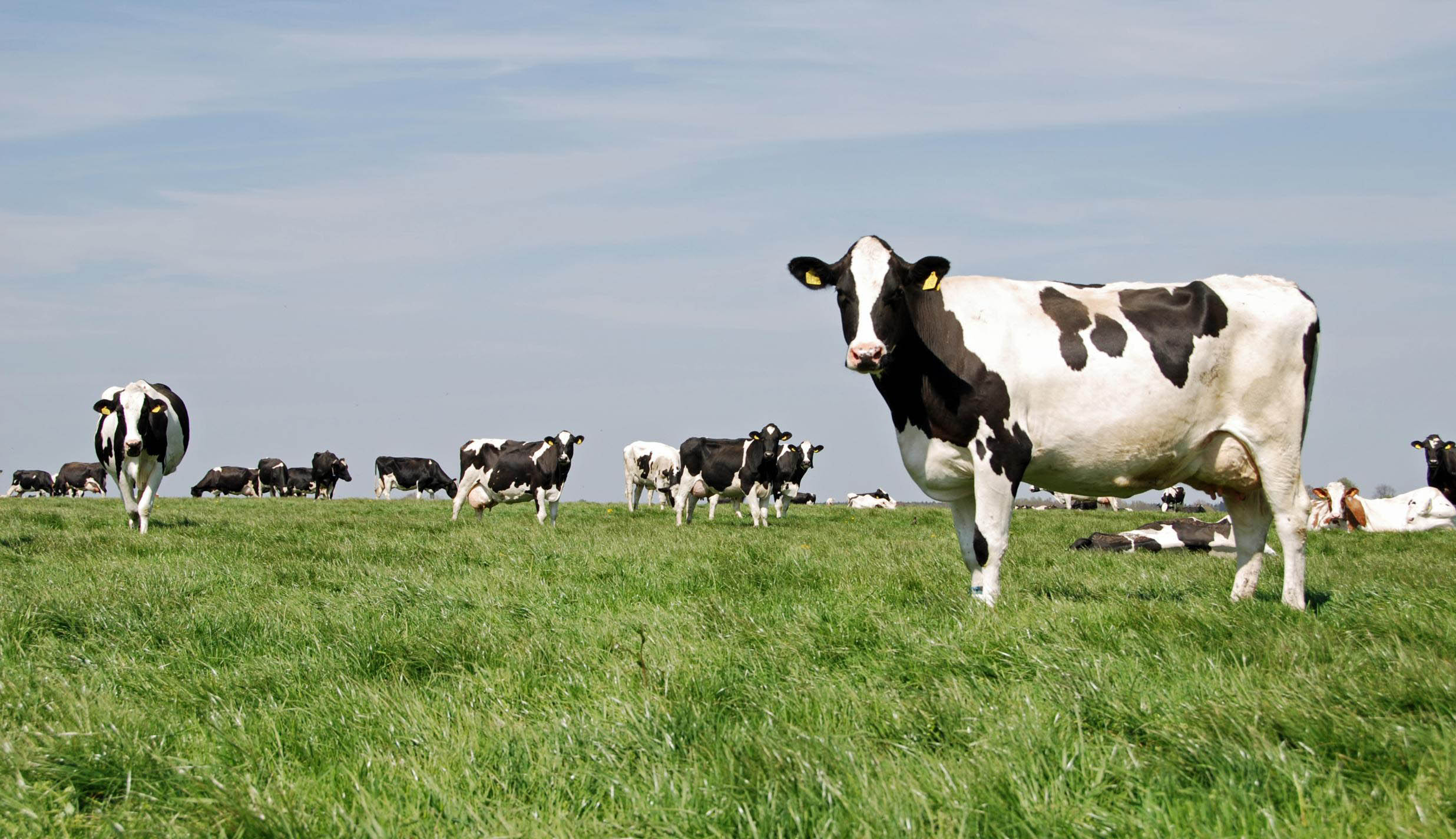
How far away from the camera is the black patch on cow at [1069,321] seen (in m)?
8.09

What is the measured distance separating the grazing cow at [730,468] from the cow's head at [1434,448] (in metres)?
15.6

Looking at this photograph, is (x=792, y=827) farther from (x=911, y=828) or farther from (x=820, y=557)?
(x=820, y=557)

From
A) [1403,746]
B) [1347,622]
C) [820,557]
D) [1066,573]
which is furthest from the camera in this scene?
[820,557]

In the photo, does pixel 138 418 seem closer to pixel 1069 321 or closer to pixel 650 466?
pixel 1069 321

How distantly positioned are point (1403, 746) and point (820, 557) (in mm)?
7990

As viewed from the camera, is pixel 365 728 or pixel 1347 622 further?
pixel 1347 622

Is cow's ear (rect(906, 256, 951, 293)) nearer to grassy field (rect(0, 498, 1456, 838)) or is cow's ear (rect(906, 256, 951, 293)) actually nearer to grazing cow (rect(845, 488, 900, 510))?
grassy field (rect(0, 498, 1456, 838))

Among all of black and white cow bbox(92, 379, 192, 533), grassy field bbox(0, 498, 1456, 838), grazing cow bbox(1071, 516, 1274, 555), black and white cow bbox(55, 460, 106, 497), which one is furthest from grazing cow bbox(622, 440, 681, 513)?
black and white cow bbox(55, 460, 106, 497)

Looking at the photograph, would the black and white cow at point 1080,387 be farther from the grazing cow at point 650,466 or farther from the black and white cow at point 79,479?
the black and white cow at point 79,479

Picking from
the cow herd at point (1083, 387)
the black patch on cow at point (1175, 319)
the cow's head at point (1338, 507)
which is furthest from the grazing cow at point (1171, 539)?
the cow's head at point (1338, 507)

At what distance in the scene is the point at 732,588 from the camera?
830 centimetres

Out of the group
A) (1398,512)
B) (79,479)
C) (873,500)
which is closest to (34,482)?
(79,479)

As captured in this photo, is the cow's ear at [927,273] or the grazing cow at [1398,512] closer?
the cow's ear at [927,273]

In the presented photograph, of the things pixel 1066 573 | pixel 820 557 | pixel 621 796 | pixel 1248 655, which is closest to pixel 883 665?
Result: pixel 1248 655
